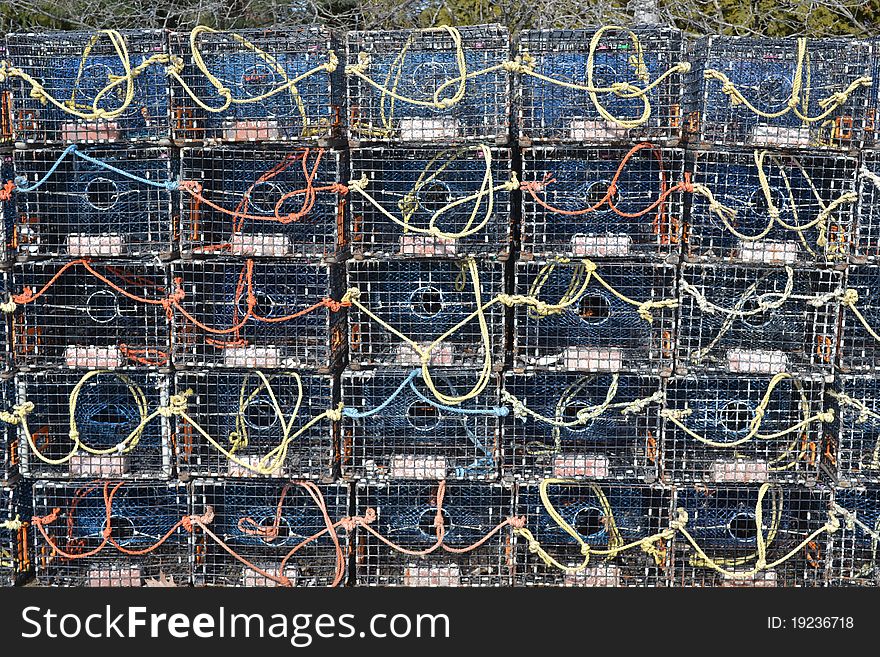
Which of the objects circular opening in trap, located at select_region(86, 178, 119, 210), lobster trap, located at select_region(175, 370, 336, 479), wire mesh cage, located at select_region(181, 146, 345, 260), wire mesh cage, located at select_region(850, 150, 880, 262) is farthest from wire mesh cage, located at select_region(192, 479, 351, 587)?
wire mesh cage, located at select_region(850, 150, 880, 262)

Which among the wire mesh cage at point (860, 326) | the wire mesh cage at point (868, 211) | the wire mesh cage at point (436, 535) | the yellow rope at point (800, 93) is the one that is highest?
the yellow rope at point (800, 93)

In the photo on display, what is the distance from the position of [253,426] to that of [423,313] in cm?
79

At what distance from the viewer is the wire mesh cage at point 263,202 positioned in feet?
10.6

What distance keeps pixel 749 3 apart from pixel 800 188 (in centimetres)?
258

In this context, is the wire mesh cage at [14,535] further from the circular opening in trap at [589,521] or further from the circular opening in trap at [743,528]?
the circular opening in trap at [743,528]

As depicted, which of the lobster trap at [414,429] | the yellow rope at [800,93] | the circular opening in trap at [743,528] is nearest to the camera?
the yellow rope at [800,93]

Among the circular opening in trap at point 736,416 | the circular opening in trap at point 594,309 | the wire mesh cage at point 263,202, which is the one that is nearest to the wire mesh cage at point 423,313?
the wire mesh cage at point 263,202

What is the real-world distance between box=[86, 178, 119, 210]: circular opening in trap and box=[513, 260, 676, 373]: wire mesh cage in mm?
1559

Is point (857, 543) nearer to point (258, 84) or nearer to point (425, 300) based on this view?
point (425, 300)

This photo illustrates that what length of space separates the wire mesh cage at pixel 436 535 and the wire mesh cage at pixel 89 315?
3.35 feet

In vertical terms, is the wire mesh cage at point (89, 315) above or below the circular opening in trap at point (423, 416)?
above

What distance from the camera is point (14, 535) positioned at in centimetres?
340

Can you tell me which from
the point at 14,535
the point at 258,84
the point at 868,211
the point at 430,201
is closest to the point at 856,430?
the point at 868,211

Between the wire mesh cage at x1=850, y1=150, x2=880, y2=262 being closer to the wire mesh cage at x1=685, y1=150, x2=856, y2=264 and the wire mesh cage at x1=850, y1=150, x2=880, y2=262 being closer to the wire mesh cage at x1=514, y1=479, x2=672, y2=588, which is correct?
the wire mesh cage at x1=685, y1=150, x2=856, y2=264
